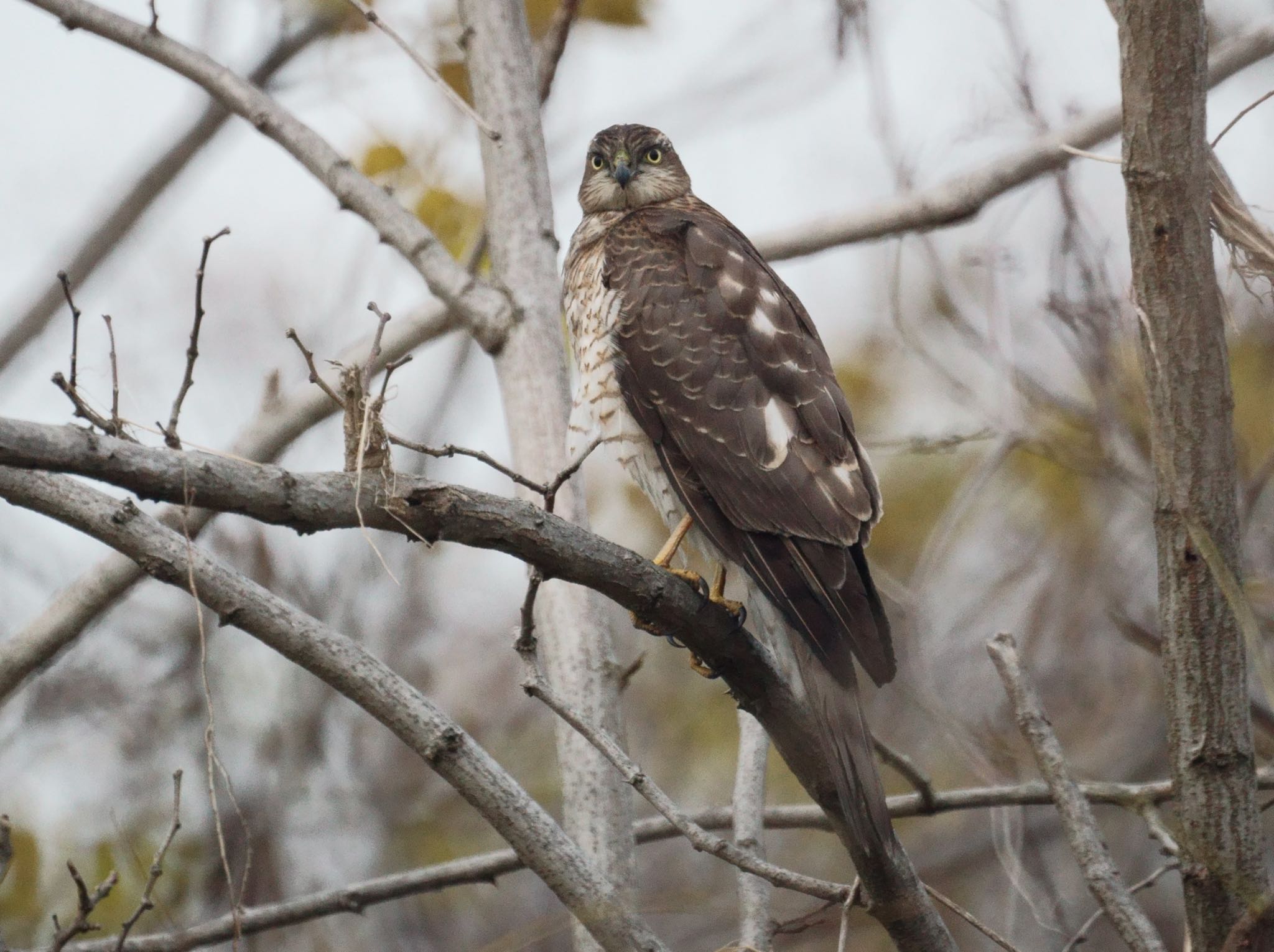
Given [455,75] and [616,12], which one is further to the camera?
[616,12]

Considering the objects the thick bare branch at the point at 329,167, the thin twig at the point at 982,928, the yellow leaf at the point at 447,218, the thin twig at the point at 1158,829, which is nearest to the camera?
the thin twig at the point at 982,928

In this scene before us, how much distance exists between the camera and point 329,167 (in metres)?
3.97

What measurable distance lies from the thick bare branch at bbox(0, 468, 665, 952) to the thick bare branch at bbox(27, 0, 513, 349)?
164 centimetres

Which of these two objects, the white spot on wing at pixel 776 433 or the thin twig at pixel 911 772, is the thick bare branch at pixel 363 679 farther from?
the white spot on wing at pixel 776 433

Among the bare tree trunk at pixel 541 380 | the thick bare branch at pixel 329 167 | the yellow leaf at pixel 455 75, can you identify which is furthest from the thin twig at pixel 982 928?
the yellow leaf at pixel 455 75

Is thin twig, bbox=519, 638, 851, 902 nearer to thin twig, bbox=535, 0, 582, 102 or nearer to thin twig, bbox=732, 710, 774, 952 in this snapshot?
thin twig, bbox=732, 710, 774, 952

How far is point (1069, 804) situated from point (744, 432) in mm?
1226

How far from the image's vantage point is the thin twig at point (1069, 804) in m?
2.46

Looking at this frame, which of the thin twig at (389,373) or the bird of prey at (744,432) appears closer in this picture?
the thin twig at (389,373)

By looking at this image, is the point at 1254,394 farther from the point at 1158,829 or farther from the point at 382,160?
the point at 382,160

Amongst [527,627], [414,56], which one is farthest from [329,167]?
[527,627]

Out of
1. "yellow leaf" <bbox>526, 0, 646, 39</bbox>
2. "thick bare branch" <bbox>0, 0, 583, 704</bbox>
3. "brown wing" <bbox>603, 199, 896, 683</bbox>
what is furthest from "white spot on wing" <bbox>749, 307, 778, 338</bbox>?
"yellow leaf" <bbox>526, 0, 646, 39</bbox>

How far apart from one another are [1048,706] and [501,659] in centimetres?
276

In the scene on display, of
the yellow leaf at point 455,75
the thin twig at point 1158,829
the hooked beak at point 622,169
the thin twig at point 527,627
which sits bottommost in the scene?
the thin twig at point 1158,829
